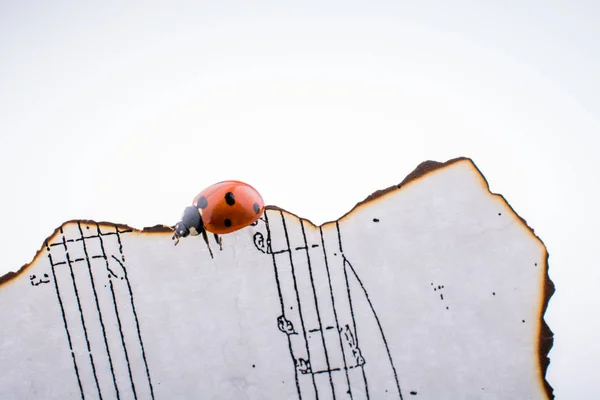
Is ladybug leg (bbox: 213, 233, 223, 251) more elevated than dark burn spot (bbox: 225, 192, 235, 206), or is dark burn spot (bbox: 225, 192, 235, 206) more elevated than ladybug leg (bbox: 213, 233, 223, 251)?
dark burn spot (bbox: 225, 192, 235, 206)

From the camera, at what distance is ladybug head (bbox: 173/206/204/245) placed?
145cm

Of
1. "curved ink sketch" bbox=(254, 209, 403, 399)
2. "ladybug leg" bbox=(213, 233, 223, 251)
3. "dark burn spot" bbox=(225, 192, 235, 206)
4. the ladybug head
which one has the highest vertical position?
"dark burn spot" bbox=(225, 192, 235, 206)

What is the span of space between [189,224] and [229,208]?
0.46 feet

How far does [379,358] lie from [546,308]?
1.66 ft

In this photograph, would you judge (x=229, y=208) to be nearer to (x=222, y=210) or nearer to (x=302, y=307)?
(x=222, y=210)

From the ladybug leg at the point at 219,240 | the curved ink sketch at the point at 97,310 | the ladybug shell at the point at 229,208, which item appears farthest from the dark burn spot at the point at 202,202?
the curved ink sketch at the point at 97,310

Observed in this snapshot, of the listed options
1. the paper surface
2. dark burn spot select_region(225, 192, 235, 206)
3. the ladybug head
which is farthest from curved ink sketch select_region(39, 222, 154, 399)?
dark burn spot select_region(225, 192, 235, 206)

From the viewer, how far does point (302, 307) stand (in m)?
1.52

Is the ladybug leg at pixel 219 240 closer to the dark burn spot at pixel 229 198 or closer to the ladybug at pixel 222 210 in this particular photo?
the ladybug at pixel 222 210

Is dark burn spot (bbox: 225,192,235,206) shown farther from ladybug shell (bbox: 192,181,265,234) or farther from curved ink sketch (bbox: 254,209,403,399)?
curved ink sketch (bbox: 254,209,403,399)

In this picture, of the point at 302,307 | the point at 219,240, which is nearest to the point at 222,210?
the point at 219,240

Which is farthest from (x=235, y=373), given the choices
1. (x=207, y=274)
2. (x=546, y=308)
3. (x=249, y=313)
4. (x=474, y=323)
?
(x=546, y=308)

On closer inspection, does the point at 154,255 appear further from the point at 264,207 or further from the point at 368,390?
the point at 368,390

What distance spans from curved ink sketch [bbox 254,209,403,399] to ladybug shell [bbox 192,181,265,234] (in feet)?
0.36
